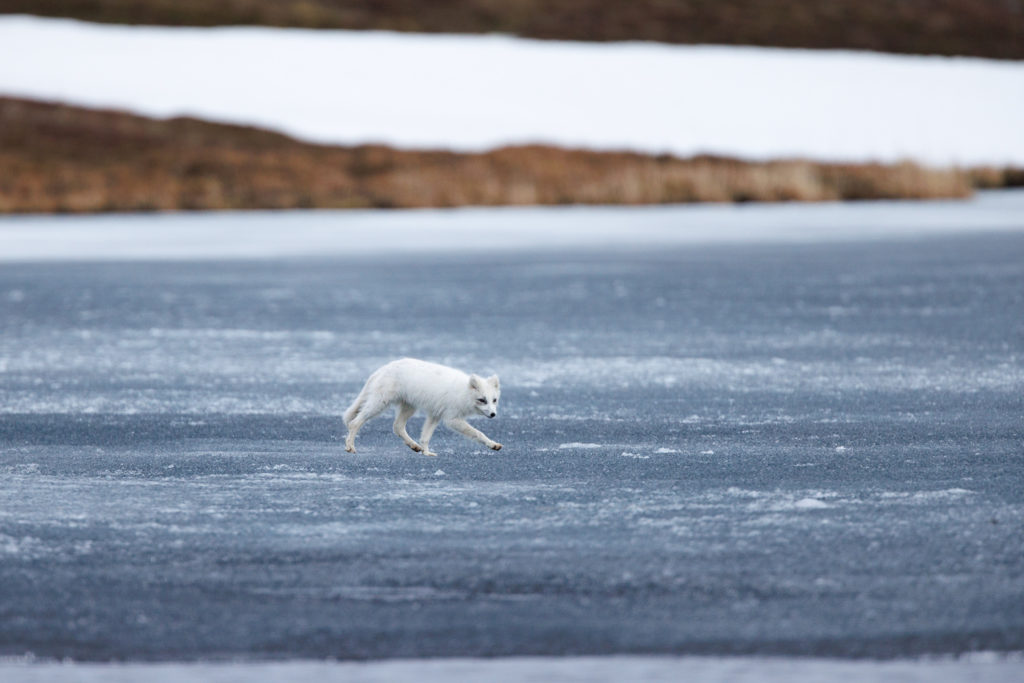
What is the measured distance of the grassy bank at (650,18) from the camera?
166ft

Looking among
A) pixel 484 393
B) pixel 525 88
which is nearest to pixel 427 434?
pixel 484 393

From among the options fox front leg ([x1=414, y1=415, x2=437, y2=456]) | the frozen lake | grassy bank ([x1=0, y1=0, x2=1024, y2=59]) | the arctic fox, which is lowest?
the frozen lake

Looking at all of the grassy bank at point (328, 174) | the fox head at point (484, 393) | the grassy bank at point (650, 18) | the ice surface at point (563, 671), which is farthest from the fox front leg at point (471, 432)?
the grassy bank at point (650, 18)

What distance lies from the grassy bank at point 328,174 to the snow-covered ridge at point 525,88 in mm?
896

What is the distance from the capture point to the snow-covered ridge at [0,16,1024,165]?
4281 centimetres

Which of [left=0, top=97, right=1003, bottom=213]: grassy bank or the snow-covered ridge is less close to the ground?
the snow-covered ridge

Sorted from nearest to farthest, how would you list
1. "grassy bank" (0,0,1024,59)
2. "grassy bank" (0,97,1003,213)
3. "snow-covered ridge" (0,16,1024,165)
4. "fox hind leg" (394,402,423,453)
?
1. "fox hind leg" (394,402,423,453)
2. "grassy bank" (0,97,1003,213)
3. "snow-covered ridge" (0,16,1024,165)
4. "grassy bank" (0,0,1024,59)

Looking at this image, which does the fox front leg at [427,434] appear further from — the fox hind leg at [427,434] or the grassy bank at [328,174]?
the grassy bank at [328,174]

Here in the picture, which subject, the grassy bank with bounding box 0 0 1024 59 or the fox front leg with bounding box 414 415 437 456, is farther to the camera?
the grassy bank with bounding box 0 0 1024 59

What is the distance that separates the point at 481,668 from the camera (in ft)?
13.3

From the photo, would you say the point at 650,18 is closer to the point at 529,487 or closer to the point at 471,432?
the point at 471,432

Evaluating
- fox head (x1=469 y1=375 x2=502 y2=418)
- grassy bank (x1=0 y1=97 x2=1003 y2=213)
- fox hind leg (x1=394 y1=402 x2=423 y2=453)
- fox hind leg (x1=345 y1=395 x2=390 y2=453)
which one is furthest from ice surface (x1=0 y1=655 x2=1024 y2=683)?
grassy bank (x1=0 y1=97 x2=1003 y2=213)

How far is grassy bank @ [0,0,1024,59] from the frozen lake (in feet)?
128

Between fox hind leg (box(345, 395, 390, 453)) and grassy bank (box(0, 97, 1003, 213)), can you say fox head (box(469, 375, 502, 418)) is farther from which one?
grassy bank (box(0, 97, 1003, 213))
